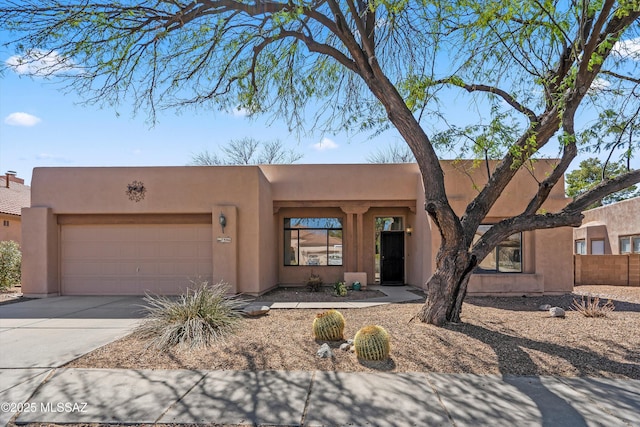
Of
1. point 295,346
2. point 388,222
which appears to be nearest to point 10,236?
point 388,222

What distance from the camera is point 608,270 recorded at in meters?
14.9

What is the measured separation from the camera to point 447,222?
277 inches

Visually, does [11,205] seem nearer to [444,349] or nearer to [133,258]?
[133,258]

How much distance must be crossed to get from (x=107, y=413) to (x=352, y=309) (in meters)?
5.96

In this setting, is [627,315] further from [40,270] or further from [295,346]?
[40,270]

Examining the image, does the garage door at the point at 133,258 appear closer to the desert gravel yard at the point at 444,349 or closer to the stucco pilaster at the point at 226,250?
the stucco pilaster at the point at 226,250

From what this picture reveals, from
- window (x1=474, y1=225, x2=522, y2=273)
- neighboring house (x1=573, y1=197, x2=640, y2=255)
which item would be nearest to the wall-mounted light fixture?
window (x1=474, y1=225, x2=522, y2=273)

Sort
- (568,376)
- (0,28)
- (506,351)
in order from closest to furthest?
(568,376)
(506,351)
(0,28)

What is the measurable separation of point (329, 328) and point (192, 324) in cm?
227

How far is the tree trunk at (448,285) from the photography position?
7.06 m

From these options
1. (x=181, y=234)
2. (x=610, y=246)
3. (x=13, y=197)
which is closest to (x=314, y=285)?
(x=181, y=234)

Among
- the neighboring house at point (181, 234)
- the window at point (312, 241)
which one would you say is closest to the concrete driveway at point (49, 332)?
the neighboring house at point (181, 234)

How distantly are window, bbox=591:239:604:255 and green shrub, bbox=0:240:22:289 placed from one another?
1015 inches

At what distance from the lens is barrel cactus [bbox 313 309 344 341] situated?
634cm
